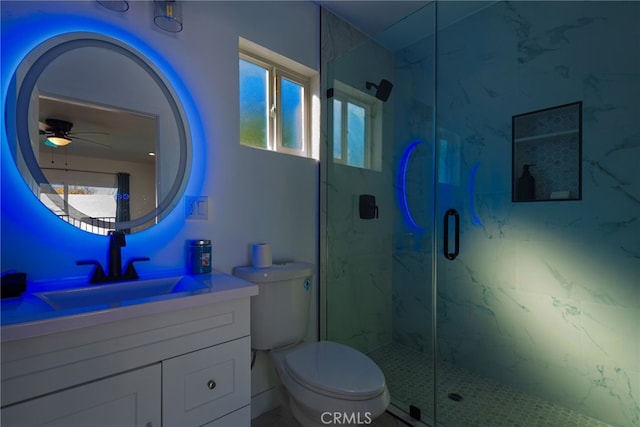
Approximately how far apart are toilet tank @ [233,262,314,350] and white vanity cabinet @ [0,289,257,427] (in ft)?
1.00

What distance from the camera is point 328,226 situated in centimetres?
186

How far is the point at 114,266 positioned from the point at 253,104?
1065mm

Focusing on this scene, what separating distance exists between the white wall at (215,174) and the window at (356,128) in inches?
9.7

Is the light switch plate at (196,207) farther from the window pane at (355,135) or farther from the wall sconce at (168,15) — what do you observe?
the window pane at (355,135)

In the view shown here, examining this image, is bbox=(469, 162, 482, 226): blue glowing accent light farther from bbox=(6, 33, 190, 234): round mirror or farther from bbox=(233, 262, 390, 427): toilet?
bbox=(6, 33, 190, 234): round mirror

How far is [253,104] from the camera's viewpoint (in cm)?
163

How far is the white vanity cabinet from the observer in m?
0.66

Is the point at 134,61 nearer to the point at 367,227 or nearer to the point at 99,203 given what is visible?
the point at 99,203

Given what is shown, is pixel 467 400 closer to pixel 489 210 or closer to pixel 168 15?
pixel 489 210

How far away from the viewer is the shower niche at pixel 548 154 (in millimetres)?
1625

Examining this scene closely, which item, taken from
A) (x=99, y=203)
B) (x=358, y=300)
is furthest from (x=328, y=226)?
(x=99, y=203)

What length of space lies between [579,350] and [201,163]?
2.22m

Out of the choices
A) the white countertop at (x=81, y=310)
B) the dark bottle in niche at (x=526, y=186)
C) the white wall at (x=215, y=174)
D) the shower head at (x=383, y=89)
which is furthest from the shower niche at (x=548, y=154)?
the white countertop at (x=81, y=310)

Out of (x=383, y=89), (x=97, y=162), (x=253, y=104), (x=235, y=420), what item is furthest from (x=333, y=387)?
(x=383, y=89)
